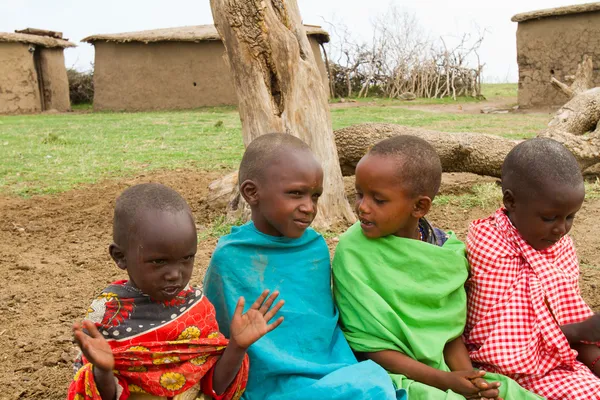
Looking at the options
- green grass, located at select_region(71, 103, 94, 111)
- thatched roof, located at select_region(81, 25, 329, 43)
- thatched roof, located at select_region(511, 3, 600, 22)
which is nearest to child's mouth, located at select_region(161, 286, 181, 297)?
thatched roof, located at select_region(511, 3, 600, 22)

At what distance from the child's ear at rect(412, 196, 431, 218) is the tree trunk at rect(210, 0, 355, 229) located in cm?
241

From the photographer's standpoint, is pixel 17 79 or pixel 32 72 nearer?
pixel 17 79

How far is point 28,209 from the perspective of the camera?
6.00m

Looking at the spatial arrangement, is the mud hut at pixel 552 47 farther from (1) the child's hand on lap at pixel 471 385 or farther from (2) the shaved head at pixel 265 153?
(1) the child's hand on lap at pixel 471 385

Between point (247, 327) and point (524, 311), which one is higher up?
point (247, 327)

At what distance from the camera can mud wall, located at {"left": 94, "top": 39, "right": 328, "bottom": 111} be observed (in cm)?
1866

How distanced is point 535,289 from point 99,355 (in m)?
1.56

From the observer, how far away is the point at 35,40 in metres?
18.7

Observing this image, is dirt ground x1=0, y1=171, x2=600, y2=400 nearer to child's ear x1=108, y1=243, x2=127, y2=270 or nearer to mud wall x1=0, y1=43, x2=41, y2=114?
child's ear x1=108, y1=243, x2=127, y2=270

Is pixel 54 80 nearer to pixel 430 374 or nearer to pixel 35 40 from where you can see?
pixel 35 40

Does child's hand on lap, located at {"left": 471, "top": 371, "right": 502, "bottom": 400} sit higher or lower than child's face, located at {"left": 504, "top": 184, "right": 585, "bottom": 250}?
lower

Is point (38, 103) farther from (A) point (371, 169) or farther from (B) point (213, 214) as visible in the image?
(A) point (371, 169)

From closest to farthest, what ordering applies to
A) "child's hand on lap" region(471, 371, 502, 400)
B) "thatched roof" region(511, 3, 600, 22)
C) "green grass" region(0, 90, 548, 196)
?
"child's hand on lap" region(471, 371, 502, 400) → "green grass" region(0, 90, 548, 196) → "thatched roof" region(511, 3, 600, 22)

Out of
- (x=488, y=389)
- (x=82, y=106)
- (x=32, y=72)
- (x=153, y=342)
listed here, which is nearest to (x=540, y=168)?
(x=488, y=389)
